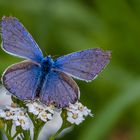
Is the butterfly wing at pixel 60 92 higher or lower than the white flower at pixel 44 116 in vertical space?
higher

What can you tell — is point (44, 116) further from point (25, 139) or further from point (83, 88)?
point (83, 88)

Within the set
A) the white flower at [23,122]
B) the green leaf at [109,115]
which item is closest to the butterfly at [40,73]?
the white flower at [23,122]

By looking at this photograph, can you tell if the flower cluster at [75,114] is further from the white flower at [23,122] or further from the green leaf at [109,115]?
the green leaf at [109,115]

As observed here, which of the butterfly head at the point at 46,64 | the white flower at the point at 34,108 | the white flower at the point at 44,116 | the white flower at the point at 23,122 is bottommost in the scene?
the white flower at the point at 23,122

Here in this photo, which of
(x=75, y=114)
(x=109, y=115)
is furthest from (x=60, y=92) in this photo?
(x=109, y=115)

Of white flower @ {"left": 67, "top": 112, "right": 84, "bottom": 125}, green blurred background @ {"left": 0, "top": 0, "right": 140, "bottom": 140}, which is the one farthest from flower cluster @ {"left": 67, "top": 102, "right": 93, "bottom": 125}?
green blurred background @ {"left": 0, "top": 0, "right": 140, "bottom": 140}

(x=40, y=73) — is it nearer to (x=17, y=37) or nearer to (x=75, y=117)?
(x=17, y=37)
